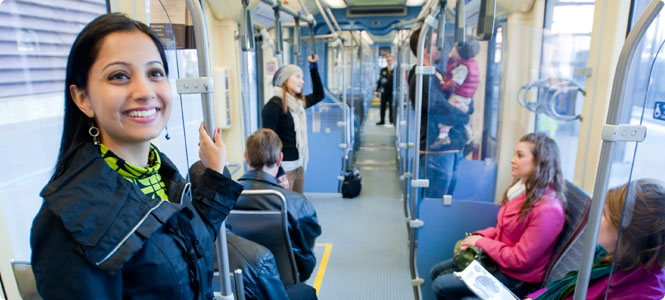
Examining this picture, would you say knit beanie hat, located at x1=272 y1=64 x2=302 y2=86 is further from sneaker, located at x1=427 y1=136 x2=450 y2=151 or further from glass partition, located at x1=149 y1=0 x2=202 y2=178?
glass partition, located at x1=149 y1=0 x2=202 y2=178

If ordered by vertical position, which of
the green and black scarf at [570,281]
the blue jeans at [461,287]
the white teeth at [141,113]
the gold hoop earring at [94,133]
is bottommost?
the blue jeans at [461,287]

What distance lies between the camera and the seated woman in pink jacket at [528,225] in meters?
1.92

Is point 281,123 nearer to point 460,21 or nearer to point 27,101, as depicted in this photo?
point 460,21

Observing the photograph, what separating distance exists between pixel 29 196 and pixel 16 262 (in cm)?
22

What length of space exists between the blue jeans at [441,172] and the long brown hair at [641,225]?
Answer: 1.48 metres

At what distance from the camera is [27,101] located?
1301 millimetres

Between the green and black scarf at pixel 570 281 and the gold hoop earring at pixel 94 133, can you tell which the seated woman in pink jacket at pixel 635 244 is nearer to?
the green and black scarf at pixel 570 281

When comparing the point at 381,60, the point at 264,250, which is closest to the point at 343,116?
the point at 264,250

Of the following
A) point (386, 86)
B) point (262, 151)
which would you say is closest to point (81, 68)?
point (262, 151)

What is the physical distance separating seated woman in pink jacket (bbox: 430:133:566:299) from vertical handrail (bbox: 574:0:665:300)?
77 centimetres

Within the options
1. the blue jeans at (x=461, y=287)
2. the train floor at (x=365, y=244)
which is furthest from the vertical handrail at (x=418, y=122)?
the blue jeans at (x=461, y=287)

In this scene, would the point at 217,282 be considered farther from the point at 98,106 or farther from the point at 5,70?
the point at 5,70

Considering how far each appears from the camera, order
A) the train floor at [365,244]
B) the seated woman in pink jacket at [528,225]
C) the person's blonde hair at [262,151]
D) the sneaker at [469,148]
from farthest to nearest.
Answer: the train floor at [365,244] < the sneaker at [469,148] < the person's blonde hair at [262,151] < the seated woman in pink jacket at [528,225]

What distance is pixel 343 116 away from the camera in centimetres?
→ 472
